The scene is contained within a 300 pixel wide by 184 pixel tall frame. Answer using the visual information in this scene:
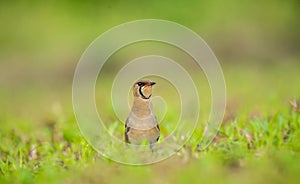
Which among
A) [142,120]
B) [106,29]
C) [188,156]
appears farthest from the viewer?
[106,29]

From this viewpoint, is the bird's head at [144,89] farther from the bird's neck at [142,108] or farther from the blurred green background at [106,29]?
the blurred green background at [106,29]

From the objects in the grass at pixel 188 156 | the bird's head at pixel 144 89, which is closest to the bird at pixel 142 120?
the bird's head at pixel 144 89

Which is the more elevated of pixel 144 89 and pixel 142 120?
pixel 144 89

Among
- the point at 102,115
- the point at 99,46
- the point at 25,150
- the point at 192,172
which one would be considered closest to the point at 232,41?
the point at 99,46

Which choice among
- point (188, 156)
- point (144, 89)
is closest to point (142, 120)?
point (144, 89)

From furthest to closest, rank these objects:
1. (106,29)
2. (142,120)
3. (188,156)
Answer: (106,29)
(188,156)
(142,120)

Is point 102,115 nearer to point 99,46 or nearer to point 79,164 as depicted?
point 79,164

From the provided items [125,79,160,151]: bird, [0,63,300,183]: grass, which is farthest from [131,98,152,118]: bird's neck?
[0,63,300,183]: grass

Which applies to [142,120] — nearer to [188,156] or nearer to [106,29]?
[188,156]
